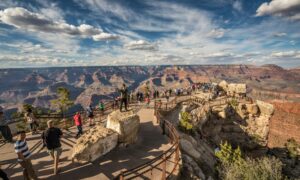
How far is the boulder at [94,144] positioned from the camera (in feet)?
30.9

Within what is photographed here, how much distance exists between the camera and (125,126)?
11492mm

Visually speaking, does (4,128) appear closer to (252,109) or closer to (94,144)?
(94,144)

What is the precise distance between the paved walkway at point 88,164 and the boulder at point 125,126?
497 mm

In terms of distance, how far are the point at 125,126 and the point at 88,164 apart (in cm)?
310

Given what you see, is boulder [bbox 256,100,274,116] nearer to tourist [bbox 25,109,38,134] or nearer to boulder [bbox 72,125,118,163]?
boulder [bbox 72,125,118,163]

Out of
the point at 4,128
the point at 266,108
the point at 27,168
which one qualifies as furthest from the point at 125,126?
the point at 266,108

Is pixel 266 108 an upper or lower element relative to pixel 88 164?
lower

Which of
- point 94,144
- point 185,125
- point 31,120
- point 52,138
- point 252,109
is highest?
point 52,138

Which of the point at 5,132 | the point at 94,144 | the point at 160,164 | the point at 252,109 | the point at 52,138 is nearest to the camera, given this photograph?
the point at 52,138

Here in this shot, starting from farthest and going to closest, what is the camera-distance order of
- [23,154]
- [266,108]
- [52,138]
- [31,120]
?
[266,108] → [31,120] → [52,138] → [23,154]

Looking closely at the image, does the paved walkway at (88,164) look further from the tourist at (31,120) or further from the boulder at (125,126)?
the tourist at (31,120)

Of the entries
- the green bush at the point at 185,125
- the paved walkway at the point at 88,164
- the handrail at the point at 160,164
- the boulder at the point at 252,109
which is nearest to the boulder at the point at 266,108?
the boulder at the point at 252,109

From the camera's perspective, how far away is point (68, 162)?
9312 mm

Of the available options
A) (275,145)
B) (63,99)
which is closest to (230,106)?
(275,145)
